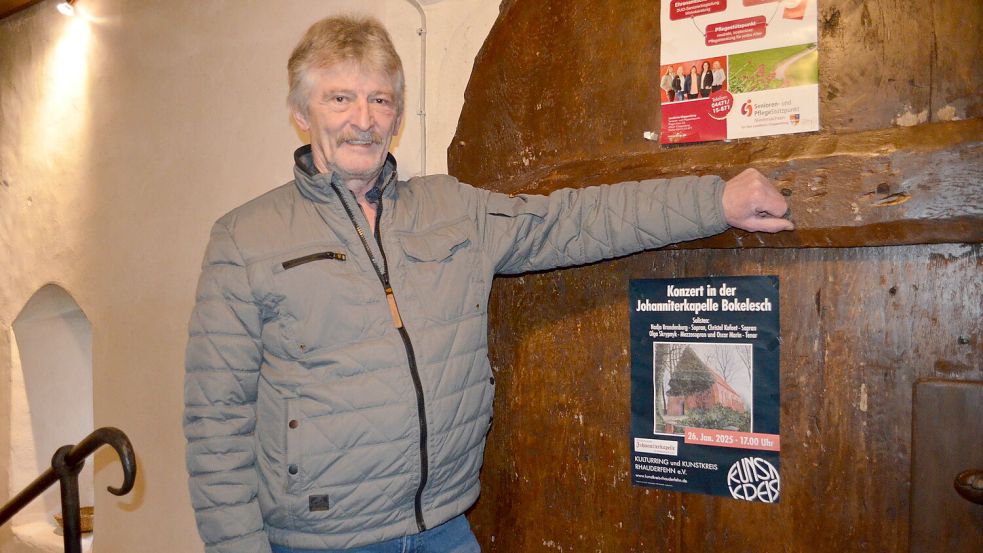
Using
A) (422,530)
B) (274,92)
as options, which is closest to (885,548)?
(422,530)

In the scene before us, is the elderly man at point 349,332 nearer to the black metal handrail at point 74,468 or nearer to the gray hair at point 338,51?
the gray hair at point 338,51

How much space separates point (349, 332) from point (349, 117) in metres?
0.37

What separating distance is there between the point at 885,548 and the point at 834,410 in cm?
21

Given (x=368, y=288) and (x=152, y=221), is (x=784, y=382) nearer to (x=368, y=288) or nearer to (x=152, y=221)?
(x=368, y=288)

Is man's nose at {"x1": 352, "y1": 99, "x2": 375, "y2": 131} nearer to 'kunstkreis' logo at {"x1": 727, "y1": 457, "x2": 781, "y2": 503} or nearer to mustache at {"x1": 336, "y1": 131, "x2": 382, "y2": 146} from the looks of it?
mustache at {"x1": 336, "y1": 131, "x2": 382, "y2": 146}

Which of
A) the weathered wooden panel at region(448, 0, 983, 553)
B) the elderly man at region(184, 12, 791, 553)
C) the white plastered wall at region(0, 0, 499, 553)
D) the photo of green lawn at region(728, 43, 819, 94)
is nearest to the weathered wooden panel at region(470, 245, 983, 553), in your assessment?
the weathered wooden panel at region(448, 0, 983, 553)

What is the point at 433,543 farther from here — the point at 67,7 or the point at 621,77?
the point at 67,7

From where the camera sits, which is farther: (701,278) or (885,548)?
(701,278)

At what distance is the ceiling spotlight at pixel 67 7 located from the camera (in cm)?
275

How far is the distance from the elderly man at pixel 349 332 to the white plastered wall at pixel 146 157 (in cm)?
40

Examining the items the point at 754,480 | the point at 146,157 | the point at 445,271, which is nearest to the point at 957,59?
the point at 754,480

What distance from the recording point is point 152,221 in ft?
7.98

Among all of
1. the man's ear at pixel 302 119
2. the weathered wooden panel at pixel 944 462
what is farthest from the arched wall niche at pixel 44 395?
the weathered wooden panel at pixel 944 462

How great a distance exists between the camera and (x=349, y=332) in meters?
1.18
